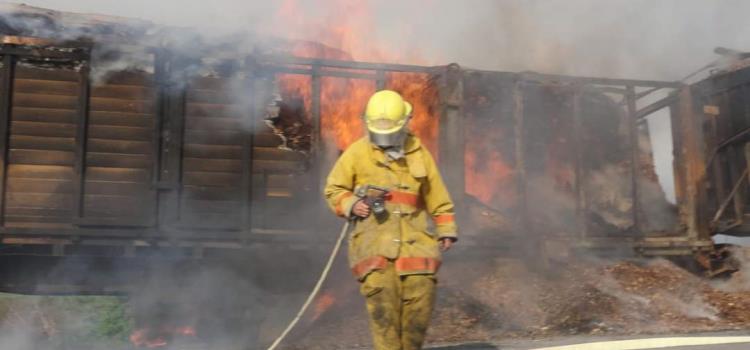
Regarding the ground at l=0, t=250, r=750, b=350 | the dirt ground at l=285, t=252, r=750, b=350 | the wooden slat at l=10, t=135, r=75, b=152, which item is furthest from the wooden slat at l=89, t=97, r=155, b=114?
the dirt ground at l=285, t=252, r=750, b=350

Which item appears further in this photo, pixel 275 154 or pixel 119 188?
pixel 275 154

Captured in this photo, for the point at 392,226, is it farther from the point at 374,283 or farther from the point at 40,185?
the point at 40,185

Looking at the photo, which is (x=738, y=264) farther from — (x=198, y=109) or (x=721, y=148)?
(x=198, y=109)

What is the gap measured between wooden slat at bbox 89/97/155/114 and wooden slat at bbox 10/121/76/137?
32 cm

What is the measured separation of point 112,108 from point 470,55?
5.07 meters

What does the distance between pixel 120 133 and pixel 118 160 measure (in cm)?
28

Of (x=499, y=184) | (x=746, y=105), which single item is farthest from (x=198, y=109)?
(x=746, y=105)

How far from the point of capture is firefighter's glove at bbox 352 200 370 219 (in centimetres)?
336

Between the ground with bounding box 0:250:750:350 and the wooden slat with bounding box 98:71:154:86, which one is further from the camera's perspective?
the wooden slat with bounding box 98:71:154:86

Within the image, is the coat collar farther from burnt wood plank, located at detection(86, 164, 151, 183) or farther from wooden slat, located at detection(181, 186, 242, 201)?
burnt wood plank, located at detection(86, 164, 151, 183)

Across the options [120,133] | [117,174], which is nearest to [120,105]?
[120,133]

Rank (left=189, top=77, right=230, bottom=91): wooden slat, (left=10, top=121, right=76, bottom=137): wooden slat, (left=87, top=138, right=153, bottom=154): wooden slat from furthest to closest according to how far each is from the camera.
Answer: (left=189, top=77, right=230, bottom=91): wooden slat < (left=87, top=138, right=153, bottom=154): wooden slat < (left=10, top=121, right=76, bottom=137): wooden slat

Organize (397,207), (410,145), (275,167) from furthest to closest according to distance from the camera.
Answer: (275,167) → (410,145) → (397,207)

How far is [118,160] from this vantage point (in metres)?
Answer: 6.15
